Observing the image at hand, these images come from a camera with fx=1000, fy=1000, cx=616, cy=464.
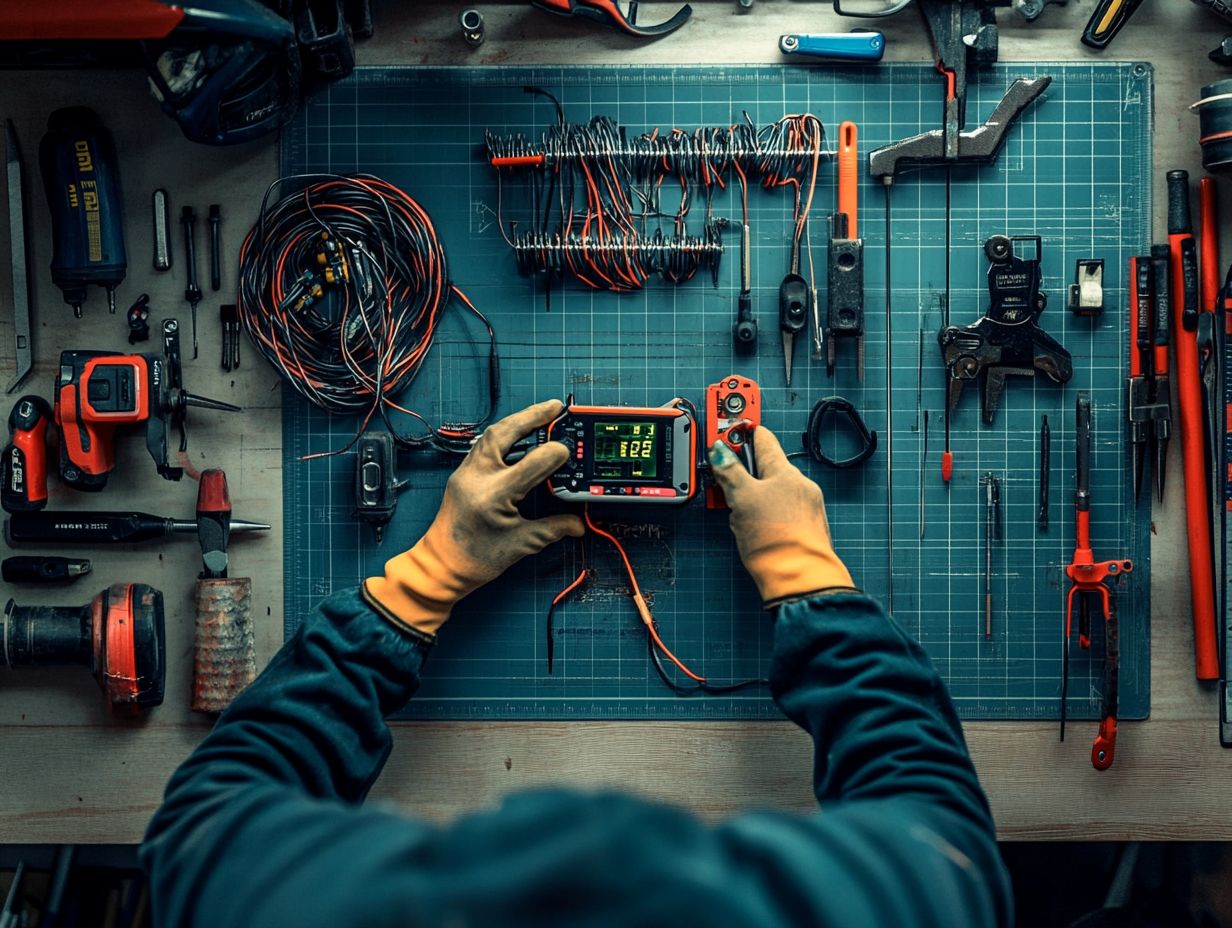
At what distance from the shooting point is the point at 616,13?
2127 mm

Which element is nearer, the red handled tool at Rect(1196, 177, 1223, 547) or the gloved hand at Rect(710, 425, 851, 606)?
the gloved hand at Rect(710, 425, 851, 606)

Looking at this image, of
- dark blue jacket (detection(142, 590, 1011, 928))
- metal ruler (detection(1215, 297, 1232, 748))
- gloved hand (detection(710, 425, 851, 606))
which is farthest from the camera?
metal ruler (detection(1215, 297, 1232, 748))

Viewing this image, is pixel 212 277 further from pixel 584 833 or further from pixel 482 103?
pixel 584 833

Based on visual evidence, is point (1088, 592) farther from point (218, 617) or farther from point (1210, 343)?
point (218, 617)

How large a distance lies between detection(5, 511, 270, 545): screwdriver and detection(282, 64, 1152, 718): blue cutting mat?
29 cm

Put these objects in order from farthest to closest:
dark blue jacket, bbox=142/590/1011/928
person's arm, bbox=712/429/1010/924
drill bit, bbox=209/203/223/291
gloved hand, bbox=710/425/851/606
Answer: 1. drill bit, bbox=209/203/223/291
2. gloved hand, bbox=710/425/851/606
3. person's arm, bbox=712/429/1010/924
4. dark blue jacket, bbox=142/590/1011/928

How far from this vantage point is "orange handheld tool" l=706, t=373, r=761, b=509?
2162 mm

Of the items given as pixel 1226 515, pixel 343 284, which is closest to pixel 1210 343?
pixel 1226 515

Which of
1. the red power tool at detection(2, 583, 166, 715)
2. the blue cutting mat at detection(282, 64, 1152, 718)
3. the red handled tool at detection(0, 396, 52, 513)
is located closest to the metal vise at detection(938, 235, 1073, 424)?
the blue cutting mat at detection(282, 64, 1152, 718)

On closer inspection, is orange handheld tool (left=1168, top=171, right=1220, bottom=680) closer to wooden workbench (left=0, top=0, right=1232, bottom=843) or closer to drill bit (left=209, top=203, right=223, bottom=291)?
wooden workbench (left=0, top=0, right=1232, bottom=843)

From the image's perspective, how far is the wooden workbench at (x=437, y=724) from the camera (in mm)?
2205

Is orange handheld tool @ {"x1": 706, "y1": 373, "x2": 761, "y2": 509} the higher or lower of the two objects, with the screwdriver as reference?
higher

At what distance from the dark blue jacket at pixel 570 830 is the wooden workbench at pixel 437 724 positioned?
39cm

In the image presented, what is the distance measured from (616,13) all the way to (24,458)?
1591mm
